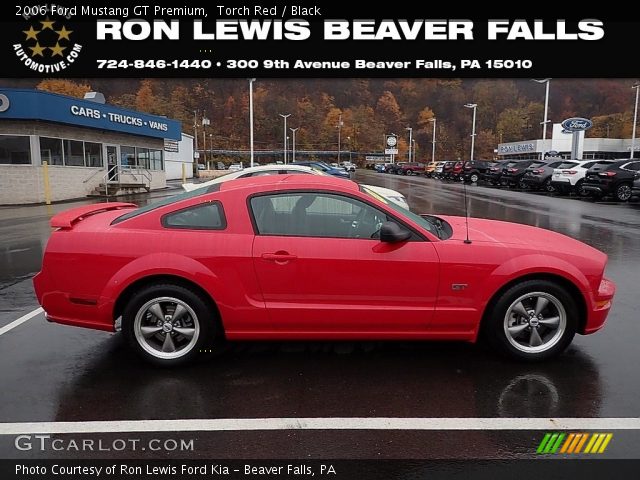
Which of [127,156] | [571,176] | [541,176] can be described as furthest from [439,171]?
[127,156]

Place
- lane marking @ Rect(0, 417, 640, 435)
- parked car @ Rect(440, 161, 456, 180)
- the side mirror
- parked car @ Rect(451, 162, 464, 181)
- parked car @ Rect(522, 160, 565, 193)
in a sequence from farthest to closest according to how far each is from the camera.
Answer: parked car @ Rect(440, 161, 456, 180), parked car @ Rect(451, 162, 464, 181), parked car @ Rect(522, 160, 565, 193), the side mirror, lane marking @ Rect(0, 417, 640, 435)

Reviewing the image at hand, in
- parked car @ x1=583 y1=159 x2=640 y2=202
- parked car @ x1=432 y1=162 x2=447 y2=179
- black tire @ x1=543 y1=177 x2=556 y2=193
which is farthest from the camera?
parked car @ x1=432 y1=162 x2=447 y2=179

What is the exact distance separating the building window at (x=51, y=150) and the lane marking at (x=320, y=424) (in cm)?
2059

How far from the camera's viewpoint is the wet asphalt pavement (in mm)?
3066

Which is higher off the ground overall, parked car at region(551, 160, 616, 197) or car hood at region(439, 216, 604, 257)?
parked car at region(551, 160, 616, 197)

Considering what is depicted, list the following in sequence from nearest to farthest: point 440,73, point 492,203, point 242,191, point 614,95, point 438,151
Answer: point 242,191 < point 440,73 < point 492,203 < point 614,95 < point 438,151

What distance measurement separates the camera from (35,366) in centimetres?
418

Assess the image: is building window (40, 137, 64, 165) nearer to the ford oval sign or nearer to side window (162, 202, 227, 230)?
side window (162, 202, 227, 230)

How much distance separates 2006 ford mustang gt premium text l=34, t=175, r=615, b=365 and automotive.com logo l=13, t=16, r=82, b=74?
13.9 metres

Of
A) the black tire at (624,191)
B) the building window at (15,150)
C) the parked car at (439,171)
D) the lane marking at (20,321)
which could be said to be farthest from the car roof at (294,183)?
the parked car at (439,171)

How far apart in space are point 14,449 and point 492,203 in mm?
19228

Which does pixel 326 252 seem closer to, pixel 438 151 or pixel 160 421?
pixel 160 421

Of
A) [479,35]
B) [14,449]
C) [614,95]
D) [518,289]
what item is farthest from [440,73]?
[614,95]

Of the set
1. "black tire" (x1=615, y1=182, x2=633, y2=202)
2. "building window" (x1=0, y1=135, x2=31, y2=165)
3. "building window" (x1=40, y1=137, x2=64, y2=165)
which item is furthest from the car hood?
"building window" (x1=40, y1=137, x2=64, y2=165)
